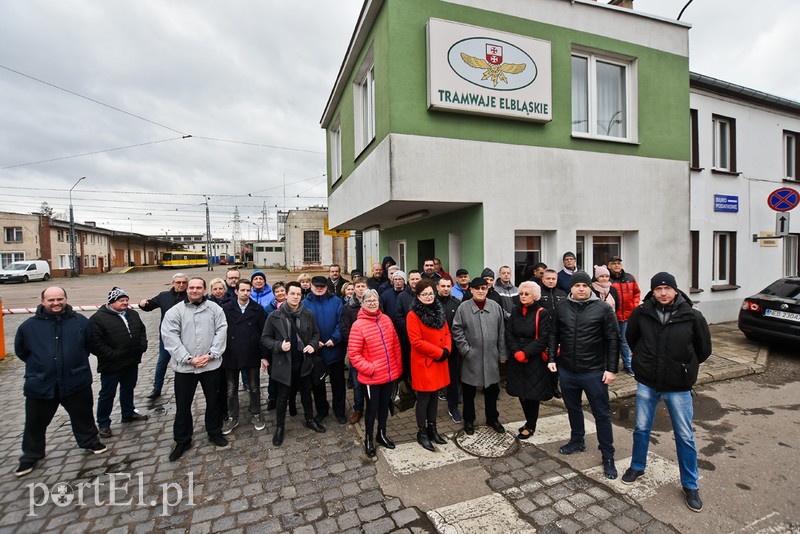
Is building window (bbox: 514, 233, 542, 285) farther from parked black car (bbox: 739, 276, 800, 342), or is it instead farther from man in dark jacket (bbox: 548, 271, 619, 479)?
parked black car (bbox: 739, 276, 800, 342)

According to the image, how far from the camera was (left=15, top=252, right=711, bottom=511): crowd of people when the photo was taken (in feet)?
10.9

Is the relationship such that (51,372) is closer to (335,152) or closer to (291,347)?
(291,347)

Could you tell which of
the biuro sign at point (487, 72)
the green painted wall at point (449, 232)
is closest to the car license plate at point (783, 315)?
the biuro sign at point (487, 72)

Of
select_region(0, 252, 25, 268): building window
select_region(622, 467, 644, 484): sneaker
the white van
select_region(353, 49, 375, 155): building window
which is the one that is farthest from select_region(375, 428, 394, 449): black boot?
select_region(0, 252, 25, 268): building window

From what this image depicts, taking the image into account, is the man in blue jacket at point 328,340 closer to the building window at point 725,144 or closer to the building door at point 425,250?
the building door at point 425,250

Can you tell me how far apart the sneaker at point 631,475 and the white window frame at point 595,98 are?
5929 mm

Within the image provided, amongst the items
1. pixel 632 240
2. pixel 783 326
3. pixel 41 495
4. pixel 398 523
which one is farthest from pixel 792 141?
pixel 41 495

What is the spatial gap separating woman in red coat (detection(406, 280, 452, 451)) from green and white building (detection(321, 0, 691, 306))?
7.87 feet

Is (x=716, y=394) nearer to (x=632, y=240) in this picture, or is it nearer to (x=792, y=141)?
(x=632, y=240)

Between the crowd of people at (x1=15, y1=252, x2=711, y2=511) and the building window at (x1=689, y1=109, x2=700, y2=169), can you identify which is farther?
the building window at (x1=689, y1=109, x2=700, y2=169)

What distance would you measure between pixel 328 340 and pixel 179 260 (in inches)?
2644

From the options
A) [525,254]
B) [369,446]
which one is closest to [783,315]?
[525,254]

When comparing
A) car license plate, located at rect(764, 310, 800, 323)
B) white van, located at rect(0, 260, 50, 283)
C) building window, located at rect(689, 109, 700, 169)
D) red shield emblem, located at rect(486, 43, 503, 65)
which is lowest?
car license plate, located at rect(764, 310, 800, 323)

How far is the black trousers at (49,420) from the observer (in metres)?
3.76
